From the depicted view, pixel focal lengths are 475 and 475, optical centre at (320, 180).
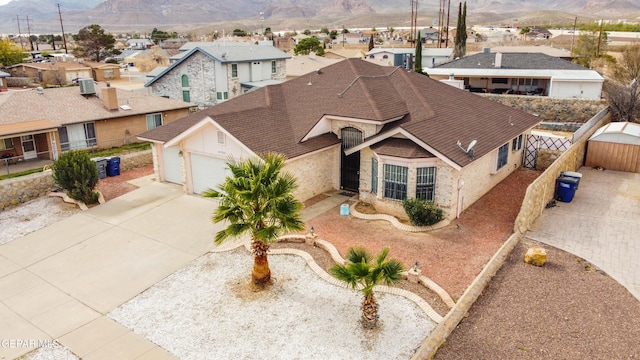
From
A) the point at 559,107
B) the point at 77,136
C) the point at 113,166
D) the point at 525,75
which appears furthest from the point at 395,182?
the point at 525,75

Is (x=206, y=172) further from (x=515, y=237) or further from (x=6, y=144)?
(x=515, y=237)

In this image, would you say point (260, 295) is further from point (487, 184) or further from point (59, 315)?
point (487, 184)

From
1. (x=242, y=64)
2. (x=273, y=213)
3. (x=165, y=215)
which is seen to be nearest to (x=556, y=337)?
(x=273, y=213)

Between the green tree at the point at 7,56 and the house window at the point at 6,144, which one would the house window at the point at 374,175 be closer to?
the house window at the point at 6,144

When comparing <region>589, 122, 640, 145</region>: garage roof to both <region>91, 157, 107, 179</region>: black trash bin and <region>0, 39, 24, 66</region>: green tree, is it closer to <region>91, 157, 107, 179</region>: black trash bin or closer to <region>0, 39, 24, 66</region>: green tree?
<region>91, 157, 107, 179</region>: black trash bin

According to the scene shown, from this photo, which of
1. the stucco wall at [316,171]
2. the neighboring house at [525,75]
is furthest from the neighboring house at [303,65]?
the stucco wall at [316,171]

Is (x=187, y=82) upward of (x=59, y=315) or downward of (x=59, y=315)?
upward
